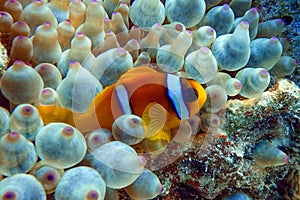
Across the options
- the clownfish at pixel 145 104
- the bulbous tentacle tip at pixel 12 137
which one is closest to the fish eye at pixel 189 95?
the clownfish at pixel 145 104

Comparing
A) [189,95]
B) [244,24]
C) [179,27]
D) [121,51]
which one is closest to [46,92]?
[121,51]

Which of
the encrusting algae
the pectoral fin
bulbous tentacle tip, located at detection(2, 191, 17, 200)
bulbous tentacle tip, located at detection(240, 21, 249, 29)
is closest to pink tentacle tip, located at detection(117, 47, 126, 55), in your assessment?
the encrusting algae

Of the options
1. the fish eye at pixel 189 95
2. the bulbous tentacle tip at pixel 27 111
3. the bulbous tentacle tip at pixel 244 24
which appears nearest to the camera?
the bulbous tentacle tip at pixel 27 111

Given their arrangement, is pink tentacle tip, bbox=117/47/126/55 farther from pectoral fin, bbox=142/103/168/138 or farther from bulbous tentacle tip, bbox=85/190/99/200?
bulbous tentacle tip, bbox=85/190/99/200

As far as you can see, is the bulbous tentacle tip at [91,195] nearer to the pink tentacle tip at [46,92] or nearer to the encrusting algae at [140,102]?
the encrusting algae at [140,102]

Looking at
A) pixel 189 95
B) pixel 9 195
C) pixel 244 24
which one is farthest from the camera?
pixel 244 24

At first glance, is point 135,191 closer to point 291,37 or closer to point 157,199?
point 157,199

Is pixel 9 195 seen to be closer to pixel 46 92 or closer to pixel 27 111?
pixel 27 111

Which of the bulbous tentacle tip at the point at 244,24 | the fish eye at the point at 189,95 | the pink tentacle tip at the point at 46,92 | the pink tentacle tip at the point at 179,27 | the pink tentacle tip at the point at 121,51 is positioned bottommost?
the fish eye at the point at 189,95
